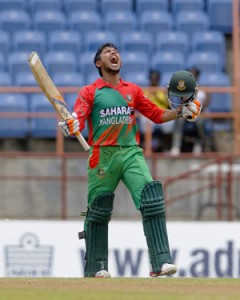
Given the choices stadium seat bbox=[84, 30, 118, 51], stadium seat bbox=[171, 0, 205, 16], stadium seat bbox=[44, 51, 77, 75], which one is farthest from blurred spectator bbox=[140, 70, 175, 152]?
stadium seat bbox=[171, 0, 205, 16]

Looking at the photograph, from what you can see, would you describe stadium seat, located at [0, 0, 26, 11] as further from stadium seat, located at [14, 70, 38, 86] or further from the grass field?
the grass field

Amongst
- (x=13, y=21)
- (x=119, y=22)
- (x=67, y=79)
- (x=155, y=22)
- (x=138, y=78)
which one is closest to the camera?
(x=138, y=78)

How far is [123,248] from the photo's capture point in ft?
48.4

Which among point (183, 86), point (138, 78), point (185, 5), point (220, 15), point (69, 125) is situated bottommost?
point (69, 125)

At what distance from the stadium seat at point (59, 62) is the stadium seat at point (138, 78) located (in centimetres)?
92

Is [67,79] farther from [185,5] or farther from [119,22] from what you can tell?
[185,5]

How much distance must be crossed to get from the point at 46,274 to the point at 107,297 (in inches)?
268

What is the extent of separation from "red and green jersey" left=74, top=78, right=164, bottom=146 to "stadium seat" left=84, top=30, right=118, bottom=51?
28.2 ft

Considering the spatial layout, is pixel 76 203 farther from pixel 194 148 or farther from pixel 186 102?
pixel 186 102

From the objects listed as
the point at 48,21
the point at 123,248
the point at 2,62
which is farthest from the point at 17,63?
the point at 123,248

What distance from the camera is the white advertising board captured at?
14.7 metres

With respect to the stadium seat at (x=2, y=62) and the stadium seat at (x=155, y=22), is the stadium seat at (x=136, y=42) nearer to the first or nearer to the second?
the stadium seat at (x=155, y=22)

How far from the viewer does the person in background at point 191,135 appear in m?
17.2

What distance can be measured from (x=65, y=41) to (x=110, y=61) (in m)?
8.66
